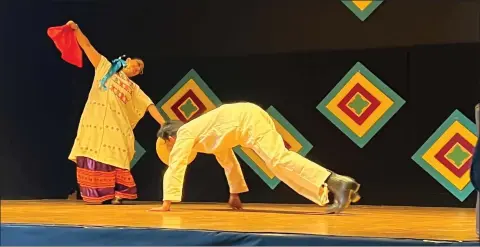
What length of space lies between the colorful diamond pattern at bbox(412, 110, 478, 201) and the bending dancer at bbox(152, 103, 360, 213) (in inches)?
45.2

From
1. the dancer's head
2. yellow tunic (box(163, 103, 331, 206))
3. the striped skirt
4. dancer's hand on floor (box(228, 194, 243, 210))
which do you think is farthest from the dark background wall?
yellow tunic (box(163, 103, 331, 206))

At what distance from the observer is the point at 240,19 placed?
4703 millimetres

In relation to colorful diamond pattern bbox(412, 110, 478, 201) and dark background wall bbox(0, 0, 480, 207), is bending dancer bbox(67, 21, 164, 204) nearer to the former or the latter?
dark background wall bbox(0, 0, 480, 207)

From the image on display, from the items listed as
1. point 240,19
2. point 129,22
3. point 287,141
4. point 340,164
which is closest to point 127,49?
point 129,22

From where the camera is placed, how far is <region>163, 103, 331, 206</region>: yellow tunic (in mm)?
3213

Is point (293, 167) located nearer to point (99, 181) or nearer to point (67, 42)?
point (99, 181)

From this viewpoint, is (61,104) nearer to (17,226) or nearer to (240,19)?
(240,19)

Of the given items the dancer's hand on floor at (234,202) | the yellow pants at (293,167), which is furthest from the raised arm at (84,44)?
the yellow pants at (293,167)

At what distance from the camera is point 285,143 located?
15.1ft

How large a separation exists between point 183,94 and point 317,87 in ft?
3.26

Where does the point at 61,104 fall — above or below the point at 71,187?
above

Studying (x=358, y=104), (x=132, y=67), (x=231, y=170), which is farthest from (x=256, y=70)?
(x=231, y=170)

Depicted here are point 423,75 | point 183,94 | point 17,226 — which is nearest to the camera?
point 17,226

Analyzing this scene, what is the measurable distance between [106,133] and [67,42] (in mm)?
597
